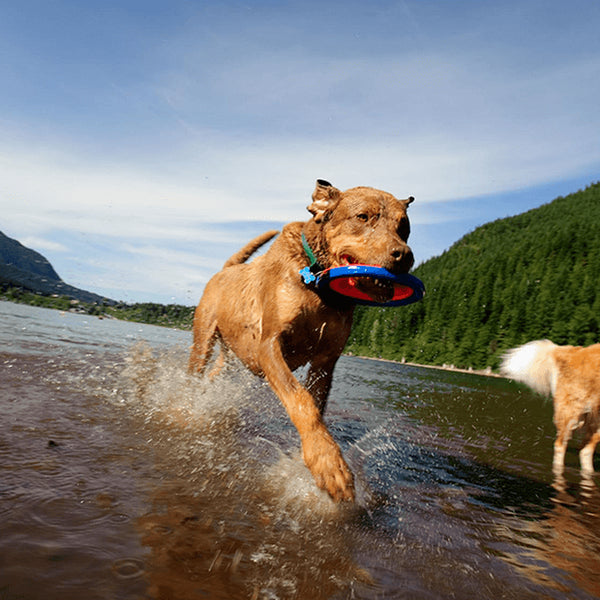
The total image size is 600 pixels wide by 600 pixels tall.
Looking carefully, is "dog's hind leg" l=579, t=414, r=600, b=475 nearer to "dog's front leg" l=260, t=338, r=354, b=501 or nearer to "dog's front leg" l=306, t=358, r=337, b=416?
"dog's front leg" l=306, t=358, r=337, b=416

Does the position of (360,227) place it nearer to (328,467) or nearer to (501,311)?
(328,467)

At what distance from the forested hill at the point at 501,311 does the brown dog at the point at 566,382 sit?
6426cm

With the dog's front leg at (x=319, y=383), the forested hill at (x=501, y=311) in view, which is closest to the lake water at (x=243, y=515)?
the dog's front leg at (x=319, y=383)

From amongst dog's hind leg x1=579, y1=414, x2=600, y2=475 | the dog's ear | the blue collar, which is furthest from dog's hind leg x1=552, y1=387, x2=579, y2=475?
the dog's ear

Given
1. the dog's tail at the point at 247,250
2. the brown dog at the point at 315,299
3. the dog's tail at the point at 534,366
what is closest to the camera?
the brown dog at the point at 315,299

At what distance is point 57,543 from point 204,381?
4503 millimetres

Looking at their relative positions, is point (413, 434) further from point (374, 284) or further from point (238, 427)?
point (374, 284)

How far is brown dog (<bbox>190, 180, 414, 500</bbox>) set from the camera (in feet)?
11.4

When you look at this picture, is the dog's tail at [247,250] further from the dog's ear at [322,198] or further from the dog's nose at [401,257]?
the dog's nose at [401,257]

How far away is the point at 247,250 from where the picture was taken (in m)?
7.14

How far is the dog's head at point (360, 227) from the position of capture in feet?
11.9

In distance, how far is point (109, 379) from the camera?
7.48 m

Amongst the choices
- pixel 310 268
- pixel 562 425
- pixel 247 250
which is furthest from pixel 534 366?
pixel 310 268

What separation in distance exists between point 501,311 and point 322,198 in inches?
3399
